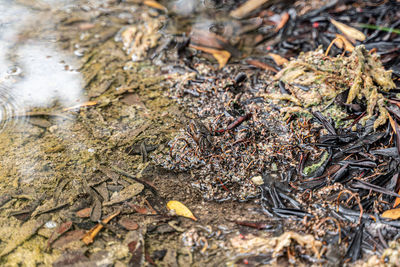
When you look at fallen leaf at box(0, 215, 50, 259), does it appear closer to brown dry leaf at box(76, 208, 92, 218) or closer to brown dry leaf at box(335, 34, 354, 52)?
brown dry leaf at box(76, 208, 92, 218)

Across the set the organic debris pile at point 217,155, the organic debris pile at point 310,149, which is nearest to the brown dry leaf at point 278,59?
the organic debris pile at point 217,155

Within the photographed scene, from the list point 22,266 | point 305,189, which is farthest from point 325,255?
point 22,266

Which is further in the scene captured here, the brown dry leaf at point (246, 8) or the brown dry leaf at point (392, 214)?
the brown dry leaf at point (246, 8)

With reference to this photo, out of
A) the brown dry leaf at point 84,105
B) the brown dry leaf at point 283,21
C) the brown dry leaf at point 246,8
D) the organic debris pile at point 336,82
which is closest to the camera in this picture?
the organic debris pile at point 336,82

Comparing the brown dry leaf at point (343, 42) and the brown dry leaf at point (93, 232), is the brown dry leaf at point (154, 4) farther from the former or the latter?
the brown dry leaf at point (93, 232)

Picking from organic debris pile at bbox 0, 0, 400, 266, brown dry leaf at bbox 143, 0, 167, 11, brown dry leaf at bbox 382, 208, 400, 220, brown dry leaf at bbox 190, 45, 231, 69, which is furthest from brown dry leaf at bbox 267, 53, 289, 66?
brown dry leaf at bbox 382, 208, 400, 220

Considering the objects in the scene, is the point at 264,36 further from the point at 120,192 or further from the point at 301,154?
the point at 120,192
